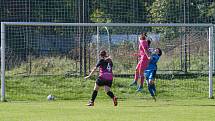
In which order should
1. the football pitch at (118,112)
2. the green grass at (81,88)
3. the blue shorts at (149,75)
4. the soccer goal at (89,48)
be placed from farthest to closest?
1. the soccer goal at (89,48)
2. the green grass at (81,88)
3. the blue shorts at (149,75)
4. the football pitch at (118,112)

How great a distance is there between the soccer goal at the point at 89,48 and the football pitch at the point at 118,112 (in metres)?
5.57

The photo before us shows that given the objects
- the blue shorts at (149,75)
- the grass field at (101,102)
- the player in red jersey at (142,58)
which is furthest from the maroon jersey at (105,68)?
the player in red jersey at (142,58)

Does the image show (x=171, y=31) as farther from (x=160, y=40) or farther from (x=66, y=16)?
(x=66, y=16)

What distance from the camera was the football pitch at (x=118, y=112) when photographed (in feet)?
54.7

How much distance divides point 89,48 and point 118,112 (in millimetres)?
9744

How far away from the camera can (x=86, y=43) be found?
28.2m

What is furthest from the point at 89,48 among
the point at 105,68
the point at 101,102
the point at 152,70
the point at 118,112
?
the point at 118,112

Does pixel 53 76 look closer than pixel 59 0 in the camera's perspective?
Yes

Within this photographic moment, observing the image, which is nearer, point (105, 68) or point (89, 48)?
point (105, 68)

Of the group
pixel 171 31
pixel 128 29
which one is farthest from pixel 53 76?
pixel 171 31

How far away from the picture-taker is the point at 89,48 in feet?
92.1

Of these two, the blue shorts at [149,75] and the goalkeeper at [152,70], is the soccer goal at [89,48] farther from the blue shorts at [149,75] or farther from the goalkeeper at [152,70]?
the blue shorts at [149,75]

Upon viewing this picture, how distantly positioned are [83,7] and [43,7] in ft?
6.99

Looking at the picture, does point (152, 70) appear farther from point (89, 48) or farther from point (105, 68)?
point (89, 48)
